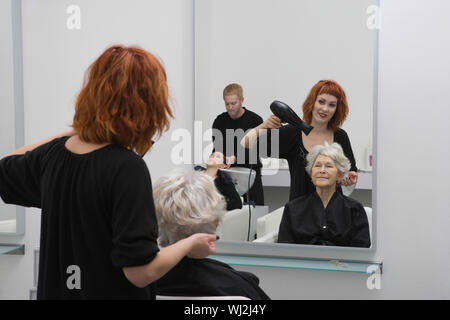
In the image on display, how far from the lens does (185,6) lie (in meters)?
2.33

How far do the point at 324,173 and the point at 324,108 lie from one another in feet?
0.86

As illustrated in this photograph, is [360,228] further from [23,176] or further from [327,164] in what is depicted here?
[23,176]

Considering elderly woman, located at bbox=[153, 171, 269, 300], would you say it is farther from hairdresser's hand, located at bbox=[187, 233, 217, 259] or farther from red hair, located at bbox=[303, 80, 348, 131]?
red hair, located at bbox=[303, 80, 348, 131]

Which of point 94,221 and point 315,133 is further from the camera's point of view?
point 315,133

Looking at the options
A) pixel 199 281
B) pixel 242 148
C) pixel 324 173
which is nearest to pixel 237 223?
pixel 242 148

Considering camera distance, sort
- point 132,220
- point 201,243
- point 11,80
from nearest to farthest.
→ point 132,220 → point 201,243 → point 11,80

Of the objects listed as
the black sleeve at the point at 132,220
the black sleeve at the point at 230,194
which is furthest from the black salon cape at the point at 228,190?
the black sleeve at the point at 132,220

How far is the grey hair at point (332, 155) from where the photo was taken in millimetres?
2139

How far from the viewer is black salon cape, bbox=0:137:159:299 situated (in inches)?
43.0

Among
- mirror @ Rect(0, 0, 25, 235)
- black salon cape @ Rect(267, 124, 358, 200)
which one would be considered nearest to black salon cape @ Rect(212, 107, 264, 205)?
black salon cape @ Rect(267, 124, 358, 200)

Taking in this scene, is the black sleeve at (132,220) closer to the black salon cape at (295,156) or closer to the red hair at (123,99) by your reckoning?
the red hair at (123,99)

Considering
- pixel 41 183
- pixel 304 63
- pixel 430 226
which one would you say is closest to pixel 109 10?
pixel 304 63

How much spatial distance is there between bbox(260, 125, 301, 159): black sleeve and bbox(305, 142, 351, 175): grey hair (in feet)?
0.25

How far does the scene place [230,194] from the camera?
2.27 meters
